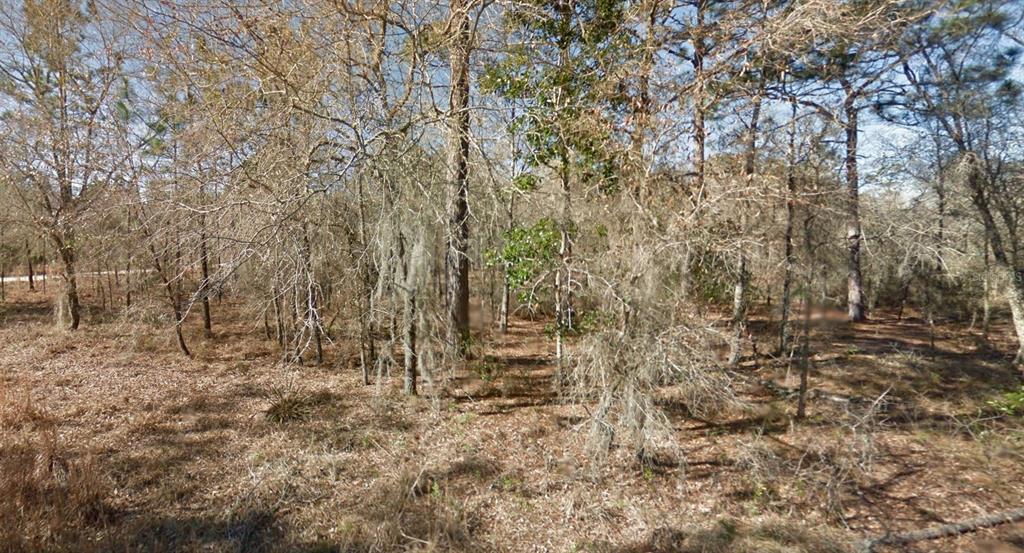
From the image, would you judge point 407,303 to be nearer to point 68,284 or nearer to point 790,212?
point 790,212

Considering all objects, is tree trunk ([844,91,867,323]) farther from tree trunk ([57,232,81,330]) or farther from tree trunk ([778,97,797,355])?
tree trunk ([57,232,81,330])

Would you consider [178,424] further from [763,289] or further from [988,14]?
[988,14]

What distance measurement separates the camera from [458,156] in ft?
16.6

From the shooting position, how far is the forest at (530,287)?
377 cm

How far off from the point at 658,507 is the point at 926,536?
2.19 m

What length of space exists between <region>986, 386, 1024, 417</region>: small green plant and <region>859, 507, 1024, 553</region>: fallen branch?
122 centimetres

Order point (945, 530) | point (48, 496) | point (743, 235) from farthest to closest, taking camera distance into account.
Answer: point (743, 235) < point (48, 496) < point (945, 530)

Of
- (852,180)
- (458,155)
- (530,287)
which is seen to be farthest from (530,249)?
(852,180)

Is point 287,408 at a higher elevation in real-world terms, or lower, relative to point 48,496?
higher

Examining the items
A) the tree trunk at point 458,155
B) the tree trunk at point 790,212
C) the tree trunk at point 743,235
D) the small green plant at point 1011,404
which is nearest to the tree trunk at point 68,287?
the tree trunk at point 458,155

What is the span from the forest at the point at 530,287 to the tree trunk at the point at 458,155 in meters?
0.06

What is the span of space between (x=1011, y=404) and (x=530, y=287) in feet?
20.6

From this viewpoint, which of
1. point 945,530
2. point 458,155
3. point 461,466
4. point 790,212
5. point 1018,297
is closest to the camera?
point 945,530

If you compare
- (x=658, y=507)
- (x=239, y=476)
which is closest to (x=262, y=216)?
(x=239, y=476)
